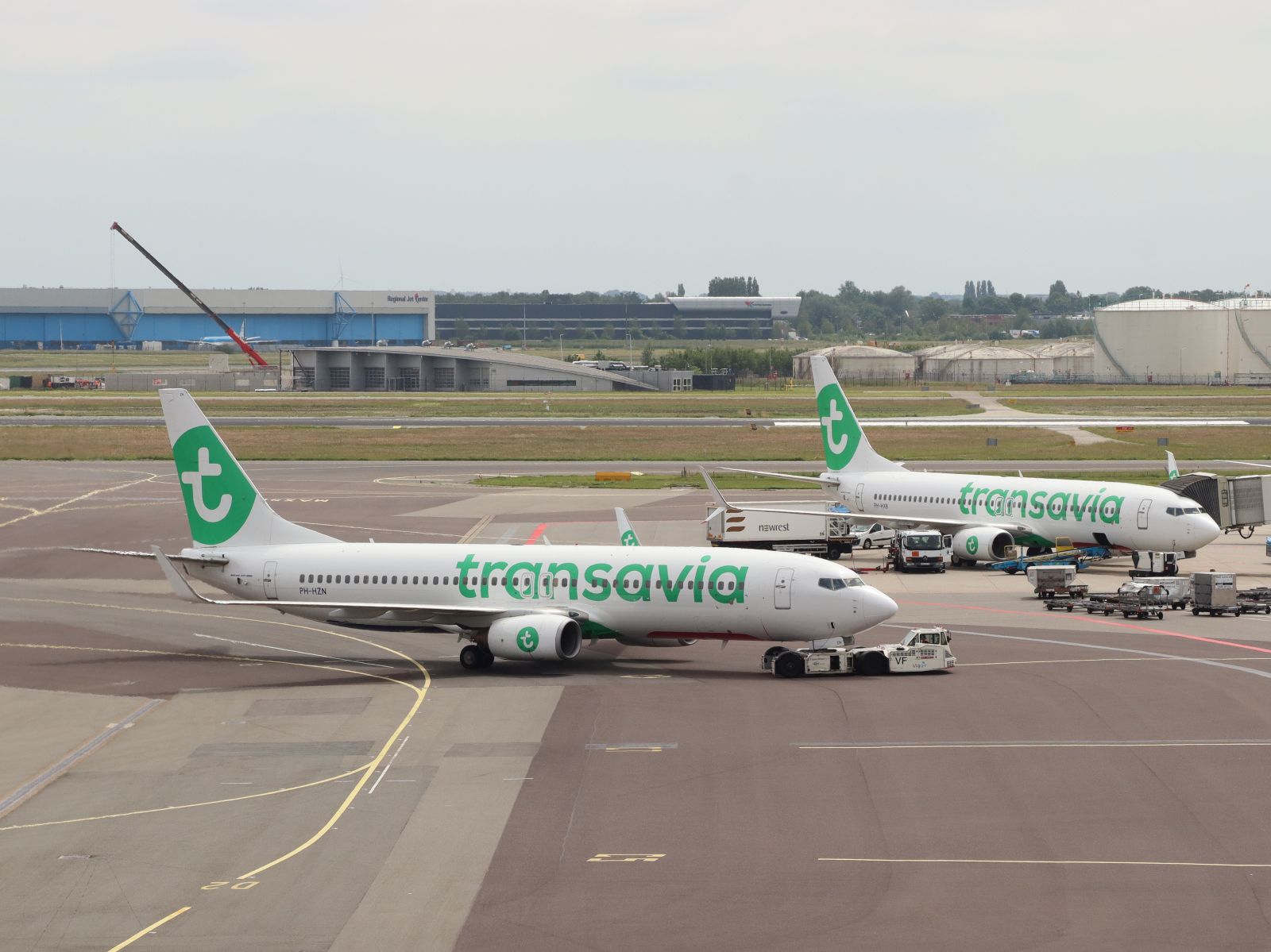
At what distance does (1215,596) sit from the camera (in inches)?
2318

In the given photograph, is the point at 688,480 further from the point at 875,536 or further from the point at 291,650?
the point at 291,650

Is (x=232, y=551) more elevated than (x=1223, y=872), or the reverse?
(x=232, y=551)

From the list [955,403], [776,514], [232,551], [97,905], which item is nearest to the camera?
[97,905]

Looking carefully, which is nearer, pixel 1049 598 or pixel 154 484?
pixel 1049 598

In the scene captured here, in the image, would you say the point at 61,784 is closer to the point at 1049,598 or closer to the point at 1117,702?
the point at 1117,702

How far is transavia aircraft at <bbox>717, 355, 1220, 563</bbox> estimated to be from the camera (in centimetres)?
6975

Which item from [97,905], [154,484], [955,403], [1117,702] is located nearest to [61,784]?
[97,905]

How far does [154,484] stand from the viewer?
346 feet

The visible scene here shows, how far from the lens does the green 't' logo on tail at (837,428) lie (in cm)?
8138

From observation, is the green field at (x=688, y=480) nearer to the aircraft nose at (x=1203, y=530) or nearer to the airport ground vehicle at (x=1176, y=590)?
the aircraft nose at (x=1203, y=530)

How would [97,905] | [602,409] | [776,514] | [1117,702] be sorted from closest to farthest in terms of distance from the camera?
[97,905]
[1117,702]
[776,514]
[602,409]

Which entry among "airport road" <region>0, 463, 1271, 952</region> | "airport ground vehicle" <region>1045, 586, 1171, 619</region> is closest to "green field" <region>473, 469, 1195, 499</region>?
"airport ground vehicle" <region>1045, 586, 1171, 619</region>

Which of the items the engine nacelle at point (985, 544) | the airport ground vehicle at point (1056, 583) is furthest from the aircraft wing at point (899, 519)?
the airport ground vehicle at point (1056, 583)

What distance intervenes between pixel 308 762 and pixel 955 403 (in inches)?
6514
